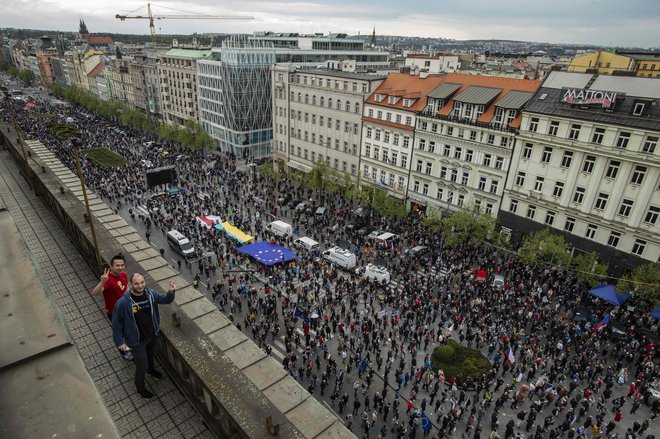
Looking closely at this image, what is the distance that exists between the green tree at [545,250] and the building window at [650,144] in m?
10.4

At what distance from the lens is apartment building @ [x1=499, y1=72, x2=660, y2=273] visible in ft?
118

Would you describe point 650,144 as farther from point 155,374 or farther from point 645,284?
point 155,374

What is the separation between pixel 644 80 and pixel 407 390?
120ft

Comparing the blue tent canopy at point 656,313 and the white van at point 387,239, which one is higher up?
the blue tent canopy at point 656,313

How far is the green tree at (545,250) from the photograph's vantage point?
37.9 metres

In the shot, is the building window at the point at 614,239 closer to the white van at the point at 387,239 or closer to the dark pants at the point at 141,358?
the white van at the point at 387,239

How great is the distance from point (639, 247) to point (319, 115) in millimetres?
45210

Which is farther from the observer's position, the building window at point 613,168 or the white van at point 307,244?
the white van at point 307,244

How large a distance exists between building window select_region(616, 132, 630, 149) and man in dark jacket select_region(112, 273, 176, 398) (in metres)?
42.6

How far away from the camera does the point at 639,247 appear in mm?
37719

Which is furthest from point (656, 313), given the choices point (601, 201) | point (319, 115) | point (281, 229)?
point (319, 115)

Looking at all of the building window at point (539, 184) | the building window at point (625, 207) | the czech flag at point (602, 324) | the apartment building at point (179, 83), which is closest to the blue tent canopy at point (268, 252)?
the czech flag at point (602, 324)

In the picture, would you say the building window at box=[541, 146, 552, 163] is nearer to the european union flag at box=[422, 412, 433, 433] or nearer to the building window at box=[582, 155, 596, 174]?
the building window at box=[582, 155, 596, 174]

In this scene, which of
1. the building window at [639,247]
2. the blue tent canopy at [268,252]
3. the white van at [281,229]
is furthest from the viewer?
the white van at [281,229]
